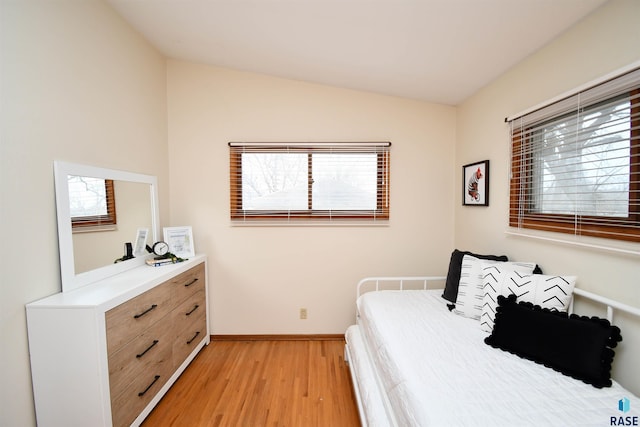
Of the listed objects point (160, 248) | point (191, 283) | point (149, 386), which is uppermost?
point (160, 248)

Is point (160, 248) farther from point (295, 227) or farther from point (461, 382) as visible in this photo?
point (461, 382)

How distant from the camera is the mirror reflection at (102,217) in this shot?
146 cm

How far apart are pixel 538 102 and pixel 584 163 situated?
518 millimetres

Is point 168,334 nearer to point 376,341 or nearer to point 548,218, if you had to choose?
→ point 376,341

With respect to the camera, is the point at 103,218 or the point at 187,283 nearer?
the point at 103,218

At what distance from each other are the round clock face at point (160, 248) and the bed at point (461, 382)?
1.79 metres

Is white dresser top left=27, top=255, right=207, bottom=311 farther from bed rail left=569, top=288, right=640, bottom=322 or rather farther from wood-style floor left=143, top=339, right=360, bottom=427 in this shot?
bed rail left=569, top=288, right=640, bottom=322

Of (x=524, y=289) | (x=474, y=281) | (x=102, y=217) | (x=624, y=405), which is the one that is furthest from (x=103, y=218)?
(x=624, y=405)

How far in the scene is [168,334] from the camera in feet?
5.99

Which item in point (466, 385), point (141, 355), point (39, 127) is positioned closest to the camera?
point (466, 385)

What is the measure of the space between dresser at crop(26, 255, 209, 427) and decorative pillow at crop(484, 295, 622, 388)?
2056 mm

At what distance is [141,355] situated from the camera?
154 centimetres

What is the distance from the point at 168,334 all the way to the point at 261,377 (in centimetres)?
80

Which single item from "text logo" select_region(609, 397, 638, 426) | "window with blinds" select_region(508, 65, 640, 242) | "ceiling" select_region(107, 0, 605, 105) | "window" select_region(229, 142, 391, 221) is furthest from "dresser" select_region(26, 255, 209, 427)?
"window with blinds" select_region(508, 65, 640, 242)
